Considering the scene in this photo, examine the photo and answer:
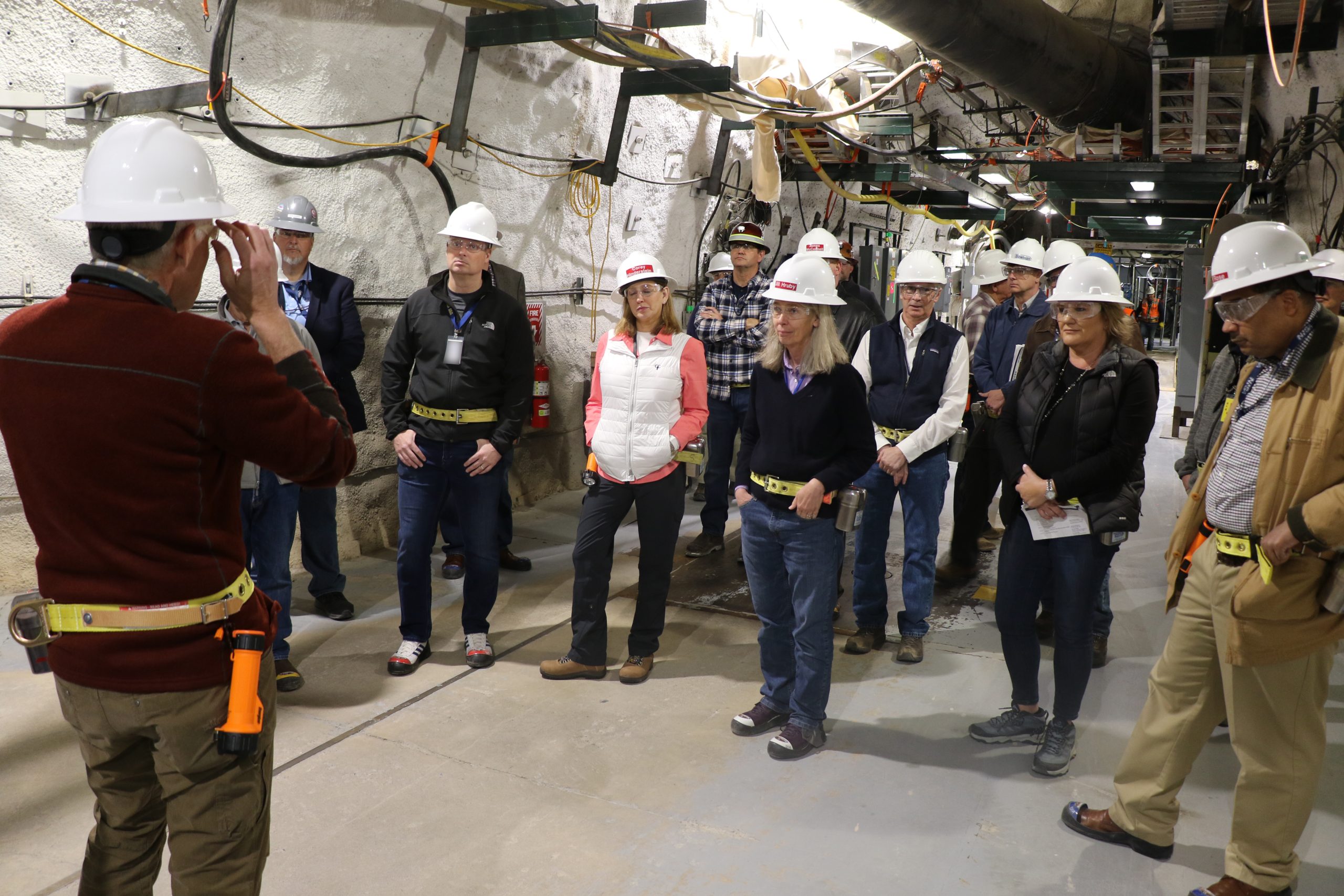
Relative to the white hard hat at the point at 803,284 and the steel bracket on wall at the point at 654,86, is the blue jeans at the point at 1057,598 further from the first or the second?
the steel bracket on wall at the point at 654,86

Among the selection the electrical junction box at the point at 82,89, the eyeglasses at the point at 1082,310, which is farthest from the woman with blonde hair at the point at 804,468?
the electrical junction box at the point at 82,89

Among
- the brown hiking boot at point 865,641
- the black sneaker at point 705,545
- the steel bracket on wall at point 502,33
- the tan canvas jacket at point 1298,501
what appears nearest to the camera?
the tan canvas jacket at point 1298,501

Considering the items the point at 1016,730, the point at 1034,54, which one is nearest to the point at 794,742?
the point at 1016,730

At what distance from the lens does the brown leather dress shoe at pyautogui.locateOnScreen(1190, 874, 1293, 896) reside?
2.39 m

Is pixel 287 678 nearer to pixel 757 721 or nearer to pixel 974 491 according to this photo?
pixel 757 721

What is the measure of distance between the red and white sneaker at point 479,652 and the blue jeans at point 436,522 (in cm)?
13

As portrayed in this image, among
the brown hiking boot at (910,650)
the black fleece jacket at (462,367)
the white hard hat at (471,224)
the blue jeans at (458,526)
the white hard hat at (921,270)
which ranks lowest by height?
the brown hiking boot at (910,650)

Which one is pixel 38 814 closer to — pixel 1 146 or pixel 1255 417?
pixel 1 146

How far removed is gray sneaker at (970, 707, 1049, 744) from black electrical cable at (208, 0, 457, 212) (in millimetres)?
3983

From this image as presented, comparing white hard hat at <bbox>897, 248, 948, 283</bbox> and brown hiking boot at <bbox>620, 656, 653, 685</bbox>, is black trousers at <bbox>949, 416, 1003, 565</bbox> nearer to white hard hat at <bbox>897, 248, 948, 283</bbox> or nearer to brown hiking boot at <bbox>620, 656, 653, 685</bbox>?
white hard hat at <bbox>897, 248, 948, 283</bbox>

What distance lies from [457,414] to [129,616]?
7.48ft

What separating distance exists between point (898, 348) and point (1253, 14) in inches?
127

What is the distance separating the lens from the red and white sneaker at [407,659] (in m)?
3.81

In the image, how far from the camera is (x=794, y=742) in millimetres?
3223
